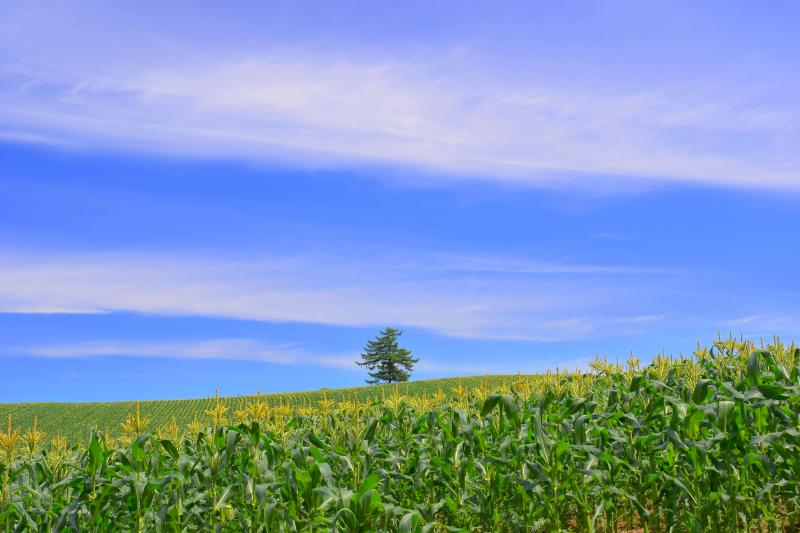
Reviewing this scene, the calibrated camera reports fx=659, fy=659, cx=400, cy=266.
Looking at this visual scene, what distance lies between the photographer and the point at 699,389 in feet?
27.5

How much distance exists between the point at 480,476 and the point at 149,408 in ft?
165

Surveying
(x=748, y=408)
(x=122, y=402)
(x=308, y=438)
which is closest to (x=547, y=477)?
(x=748, y=408)

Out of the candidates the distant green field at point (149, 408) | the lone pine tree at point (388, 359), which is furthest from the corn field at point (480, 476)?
the lone pine tree at point (388, 359)

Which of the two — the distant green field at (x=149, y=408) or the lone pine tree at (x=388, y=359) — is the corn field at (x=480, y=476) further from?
the lone pine tree at (x=388, y=359)

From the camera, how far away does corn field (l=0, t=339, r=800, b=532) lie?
7406 millimetres

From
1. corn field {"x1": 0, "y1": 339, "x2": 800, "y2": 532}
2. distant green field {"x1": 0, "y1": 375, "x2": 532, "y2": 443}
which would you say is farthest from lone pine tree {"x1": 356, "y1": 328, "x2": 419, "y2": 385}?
corn field {"x1": 0, "y1": 339, "x2": 800, "y2": 532}

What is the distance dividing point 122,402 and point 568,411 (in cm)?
Result: 5656

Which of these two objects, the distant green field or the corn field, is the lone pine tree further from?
the corn field

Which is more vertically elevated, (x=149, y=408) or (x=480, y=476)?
(x=149, y=408)

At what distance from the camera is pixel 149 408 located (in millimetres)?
53812

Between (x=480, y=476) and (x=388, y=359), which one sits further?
(x=388, y=359)

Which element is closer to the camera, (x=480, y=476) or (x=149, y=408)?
(x=480, y=476)

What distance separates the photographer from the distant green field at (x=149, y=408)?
45.3 m

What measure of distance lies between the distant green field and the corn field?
34.4 meters
